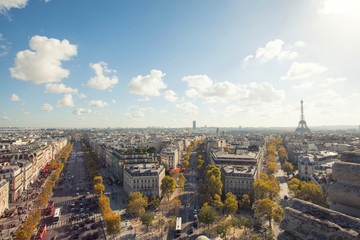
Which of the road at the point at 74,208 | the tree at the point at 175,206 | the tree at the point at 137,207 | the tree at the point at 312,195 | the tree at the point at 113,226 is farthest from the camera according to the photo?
the tree at the point at 175,206

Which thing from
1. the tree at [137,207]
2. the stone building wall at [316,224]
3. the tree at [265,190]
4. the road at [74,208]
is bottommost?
the road at [74,208]

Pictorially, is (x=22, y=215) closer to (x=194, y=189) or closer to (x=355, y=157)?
(x=194, y=189)

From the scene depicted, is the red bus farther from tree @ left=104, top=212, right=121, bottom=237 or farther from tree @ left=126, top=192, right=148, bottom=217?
tree @ left=126, top=192, right=148, bottom=217

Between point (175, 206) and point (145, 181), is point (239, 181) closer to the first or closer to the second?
point (175, 206)

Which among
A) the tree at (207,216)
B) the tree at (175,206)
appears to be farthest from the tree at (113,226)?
the tree at (207,216)

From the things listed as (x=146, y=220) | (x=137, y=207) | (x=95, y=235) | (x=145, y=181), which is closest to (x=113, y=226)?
(x=95, y=235)

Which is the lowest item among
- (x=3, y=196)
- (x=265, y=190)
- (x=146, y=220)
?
(x=146, y=220)

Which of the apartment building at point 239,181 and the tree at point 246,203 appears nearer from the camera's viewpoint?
the tree at point 246,203

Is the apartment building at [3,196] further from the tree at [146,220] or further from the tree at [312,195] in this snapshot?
the tree at [312,195]

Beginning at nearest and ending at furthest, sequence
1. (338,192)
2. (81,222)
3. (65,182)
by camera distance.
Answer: (338,192) → (81,222) → (65,182)

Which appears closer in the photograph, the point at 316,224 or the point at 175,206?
the point at 316,224

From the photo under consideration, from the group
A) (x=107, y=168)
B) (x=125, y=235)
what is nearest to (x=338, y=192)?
(x=125, y=235)
